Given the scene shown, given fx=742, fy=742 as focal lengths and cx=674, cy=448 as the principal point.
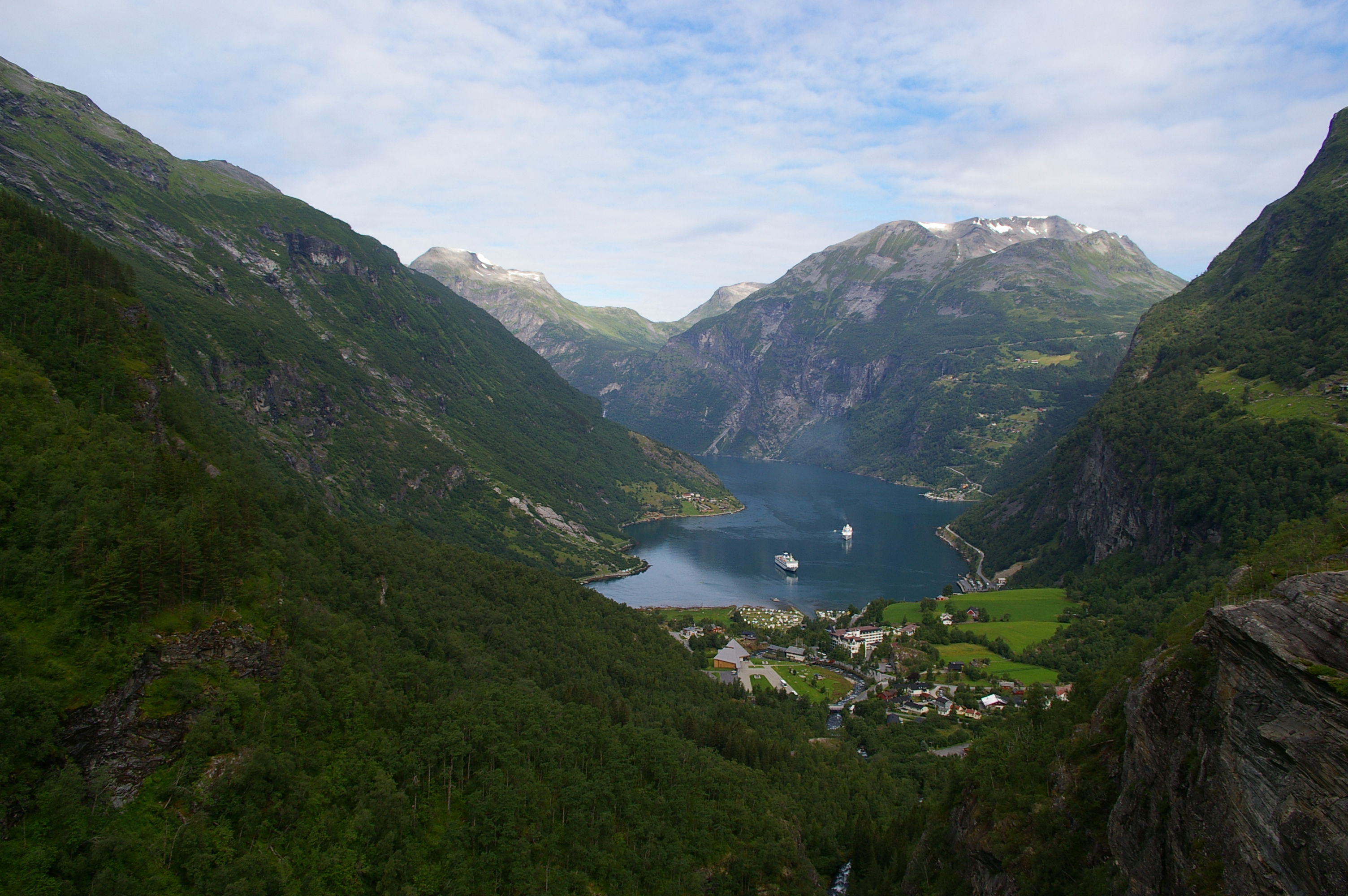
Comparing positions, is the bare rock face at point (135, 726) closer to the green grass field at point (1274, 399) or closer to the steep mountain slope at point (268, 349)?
the steep mountain slope at point (268, 349)

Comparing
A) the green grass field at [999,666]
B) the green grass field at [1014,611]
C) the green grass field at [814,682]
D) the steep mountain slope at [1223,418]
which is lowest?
the green grass field at [814,682]

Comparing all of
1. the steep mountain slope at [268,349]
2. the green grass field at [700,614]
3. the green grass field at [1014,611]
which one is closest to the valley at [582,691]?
the green grass field at [1014,611]

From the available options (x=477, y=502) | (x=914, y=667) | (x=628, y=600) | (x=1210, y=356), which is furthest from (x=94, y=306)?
(x=1210, y=356)

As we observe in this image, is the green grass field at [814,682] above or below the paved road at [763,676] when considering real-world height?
above

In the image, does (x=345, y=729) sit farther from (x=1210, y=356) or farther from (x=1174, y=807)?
(x=1210, y=356)

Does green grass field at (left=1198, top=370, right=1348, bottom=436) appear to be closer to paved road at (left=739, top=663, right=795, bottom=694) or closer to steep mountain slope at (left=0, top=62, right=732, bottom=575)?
paved road at (left=739, top=663, right=795, bottom=694)

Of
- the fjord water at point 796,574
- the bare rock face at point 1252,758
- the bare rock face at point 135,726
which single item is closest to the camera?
the bare rock face at point 1252,758

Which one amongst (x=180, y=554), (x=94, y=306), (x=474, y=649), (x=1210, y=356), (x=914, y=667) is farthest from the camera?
(x=1210, y=356)

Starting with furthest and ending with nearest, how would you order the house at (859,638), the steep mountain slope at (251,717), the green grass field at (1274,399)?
the house at (859,638), the green grass field at (1274,399), the steep mountain slope at (251,717)
